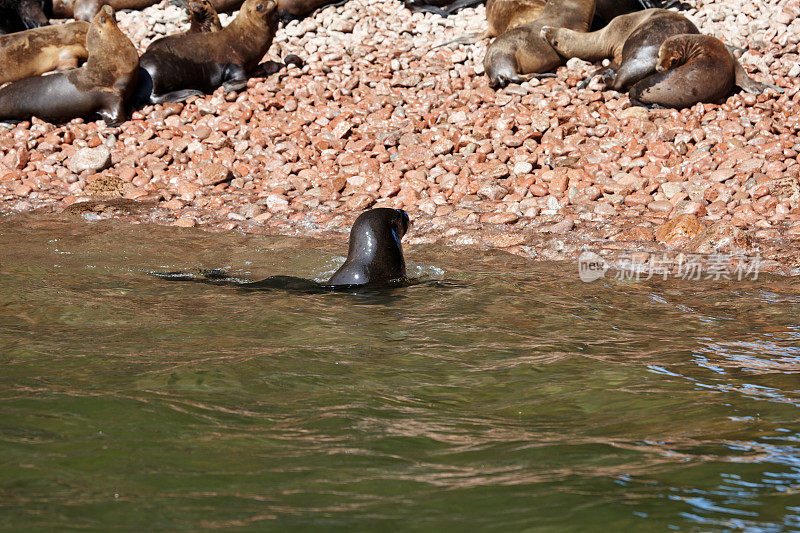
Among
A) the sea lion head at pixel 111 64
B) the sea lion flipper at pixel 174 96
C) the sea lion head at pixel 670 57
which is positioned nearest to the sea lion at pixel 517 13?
the sea lion head at pixel 670 57

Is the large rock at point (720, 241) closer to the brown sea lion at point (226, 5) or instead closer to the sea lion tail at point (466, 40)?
the sea lion tail at point (466, 40)

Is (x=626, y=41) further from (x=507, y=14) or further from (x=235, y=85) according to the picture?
(x=235, y=85)

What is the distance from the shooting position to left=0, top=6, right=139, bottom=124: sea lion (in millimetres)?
10609

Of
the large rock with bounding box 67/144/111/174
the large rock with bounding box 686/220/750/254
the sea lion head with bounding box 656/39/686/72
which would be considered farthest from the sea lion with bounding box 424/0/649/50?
the large rock with bounding box 686/220/750/254

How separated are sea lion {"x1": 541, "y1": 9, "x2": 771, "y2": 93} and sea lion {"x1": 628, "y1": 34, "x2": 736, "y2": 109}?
286 mm

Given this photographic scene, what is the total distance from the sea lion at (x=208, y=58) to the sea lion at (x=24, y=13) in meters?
4.63

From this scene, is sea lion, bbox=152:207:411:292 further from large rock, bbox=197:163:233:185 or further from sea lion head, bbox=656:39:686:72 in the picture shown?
sea lion head, bbox=656:39:686:72

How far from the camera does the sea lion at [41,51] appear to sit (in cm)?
1195

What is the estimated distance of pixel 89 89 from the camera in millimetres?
10617

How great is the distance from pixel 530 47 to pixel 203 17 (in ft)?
17.8

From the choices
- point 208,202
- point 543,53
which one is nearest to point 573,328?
point 208,202

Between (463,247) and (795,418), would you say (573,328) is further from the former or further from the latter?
(463,247)

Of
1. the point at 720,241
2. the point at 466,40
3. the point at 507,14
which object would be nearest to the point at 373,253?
the point at 720,241

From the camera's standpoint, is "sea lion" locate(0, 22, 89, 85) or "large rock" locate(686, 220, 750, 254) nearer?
"large rock" locate(686, 220, 750, 254)
